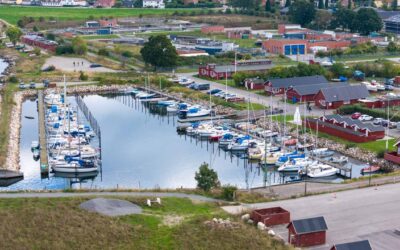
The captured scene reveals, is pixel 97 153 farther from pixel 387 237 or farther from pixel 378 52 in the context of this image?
pixel 378 52

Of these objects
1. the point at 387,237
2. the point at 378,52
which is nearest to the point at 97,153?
the point at 387,237

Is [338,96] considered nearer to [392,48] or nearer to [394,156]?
[394,156]

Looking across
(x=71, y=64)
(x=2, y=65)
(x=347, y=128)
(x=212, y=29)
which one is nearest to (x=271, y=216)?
(x=347, y=128)

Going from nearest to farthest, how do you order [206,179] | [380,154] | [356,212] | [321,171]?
[356,212]
[206,179]
[321,171]
[380,154]

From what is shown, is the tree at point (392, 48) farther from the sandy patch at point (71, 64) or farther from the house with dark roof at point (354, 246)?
the house with dark roof at point (354, 246)

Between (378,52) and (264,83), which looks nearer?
(264,83)

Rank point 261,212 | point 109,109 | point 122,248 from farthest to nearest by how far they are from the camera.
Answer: point 109,109, point 261,212, point 122,248
